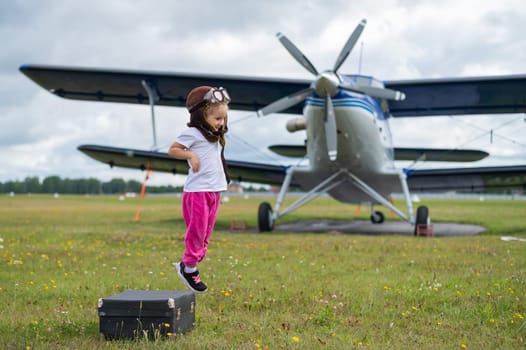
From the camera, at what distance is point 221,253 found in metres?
9.39

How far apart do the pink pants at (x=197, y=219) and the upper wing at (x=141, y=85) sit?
11222 mm

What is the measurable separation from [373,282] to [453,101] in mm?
11844

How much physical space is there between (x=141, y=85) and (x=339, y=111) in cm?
594

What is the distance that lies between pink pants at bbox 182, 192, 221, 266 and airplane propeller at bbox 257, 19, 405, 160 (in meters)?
9.39

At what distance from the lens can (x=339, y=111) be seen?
13953 millimetres

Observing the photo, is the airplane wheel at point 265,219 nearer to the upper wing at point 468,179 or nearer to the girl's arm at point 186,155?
the upper wing at point 468,179

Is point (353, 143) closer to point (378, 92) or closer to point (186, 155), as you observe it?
point (378, 92)

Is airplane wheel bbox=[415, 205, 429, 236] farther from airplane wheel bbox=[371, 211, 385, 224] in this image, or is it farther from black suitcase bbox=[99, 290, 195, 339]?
black suitcase bbox=[99, 290, 195, 339]

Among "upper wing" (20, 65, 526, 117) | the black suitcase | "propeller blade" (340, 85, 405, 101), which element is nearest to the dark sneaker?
the black suitcase

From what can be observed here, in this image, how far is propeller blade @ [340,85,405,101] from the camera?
13.2 metres

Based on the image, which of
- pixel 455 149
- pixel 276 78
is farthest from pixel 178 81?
pixel 455 149

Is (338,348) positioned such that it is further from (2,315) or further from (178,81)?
(178,81)

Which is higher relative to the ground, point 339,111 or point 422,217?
point 339,111

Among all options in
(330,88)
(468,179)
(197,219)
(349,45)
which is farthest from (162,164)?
(197,219)
